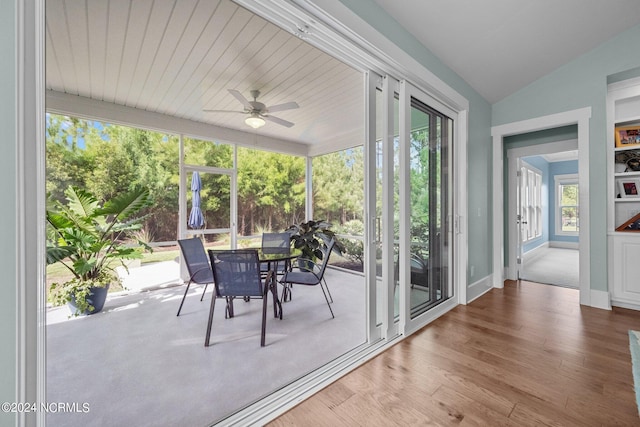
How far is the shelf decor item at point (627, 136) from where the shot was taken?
3.08 m

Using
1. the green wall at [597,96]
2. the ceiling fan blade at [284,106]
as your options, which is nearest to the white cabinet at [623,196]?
the green wall at [597,96]

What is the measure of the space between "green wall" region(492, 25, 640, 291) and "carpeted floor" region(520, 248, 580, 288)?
1.25 meters

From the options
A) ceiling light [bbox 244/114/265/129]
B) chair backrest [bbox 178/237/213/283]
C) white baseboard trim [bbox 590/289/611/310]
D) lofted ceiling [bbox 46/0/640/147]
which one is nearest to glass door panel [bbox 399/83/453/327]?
lofted ceiling [bbox 46/0/640/147]

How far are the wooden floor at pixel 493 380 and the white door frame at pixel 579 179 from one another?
70 cm

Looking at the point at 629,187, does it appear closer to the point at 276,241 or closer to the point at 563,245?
the point at 276,241

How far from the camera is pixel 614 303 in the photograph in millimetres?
3176

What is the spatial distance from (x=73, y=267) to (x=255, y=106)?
8.86 ft

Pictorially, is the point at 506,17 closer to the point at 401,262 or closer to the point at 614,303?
the point at 401,262

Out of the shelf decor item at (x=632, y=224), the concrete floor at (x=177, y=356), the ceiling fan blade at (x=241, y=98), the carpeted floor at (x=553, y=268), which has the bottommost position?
the concrete floor at (x=177, y=356)

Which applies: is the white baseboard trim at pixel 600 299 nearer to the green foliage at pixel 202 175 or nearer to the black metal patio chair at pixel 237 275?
the green foliage at pixel 202 175

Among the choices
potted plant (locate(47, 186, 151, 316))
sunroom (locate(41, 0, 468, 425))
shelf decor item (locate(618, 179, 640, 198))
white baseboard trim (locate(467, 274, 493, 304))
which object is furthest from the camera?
white baseboard trim (locate(467, 274, 493, 304))

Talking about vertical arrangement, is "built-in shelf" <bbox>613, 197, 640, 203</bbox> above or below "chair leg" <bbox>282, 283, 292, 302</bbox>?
above

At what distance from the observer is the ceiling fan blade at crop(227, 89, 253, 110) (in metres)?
2.99

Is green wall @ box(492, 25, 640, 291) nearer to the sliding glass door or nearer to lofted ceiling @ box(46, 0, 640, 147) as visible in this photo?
lofted ceiling @ box(46, 0, 640, 147)
